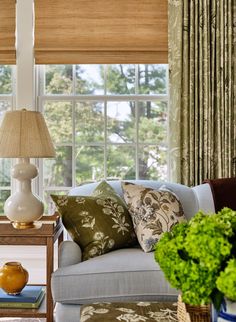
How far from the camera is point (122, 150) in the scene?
4.48 meters

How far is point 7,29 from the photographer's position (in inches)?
170

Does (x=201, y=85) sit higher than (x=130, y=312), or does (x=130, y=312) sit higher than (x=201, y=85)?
(x=201, y=85)

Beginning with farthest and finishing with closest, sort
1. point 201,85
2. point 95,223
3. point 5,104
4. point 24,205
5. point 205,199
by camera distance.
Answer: point 5,104 < point 201,85 < point 205,199 < point 24,205 < point 95,223

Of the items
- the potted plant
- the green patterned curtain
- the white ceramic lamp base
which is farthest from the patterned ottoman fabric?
the green patterned curtain

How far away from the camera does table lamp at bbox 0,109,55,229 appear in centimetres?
327

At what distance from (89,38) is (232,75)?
3.92 ft

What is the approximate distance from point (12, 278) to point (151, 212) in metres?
0.93

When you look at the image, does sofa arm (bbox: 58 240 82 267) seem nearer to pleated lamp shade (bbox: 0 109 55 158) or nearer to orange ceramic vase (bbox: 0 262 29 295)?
orange ceramic vase (bbox: 0 262 29 295)

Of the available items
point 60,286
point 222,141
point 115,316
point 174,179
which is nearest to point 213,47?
point 222,141

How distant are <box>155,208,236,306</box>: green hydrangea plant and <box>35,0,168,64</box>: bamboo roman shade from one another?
2.75m

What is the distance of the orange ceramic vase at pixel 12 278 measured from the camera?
313 cm

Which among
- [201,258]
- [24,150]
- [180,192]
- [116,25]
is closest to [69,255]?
[24,150]

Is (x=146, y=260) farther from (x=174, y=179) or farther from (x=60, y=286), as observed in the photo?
(x=174, y=179)

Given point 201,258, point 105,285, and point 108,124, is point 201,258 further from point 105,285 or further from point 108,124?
point 108,124
